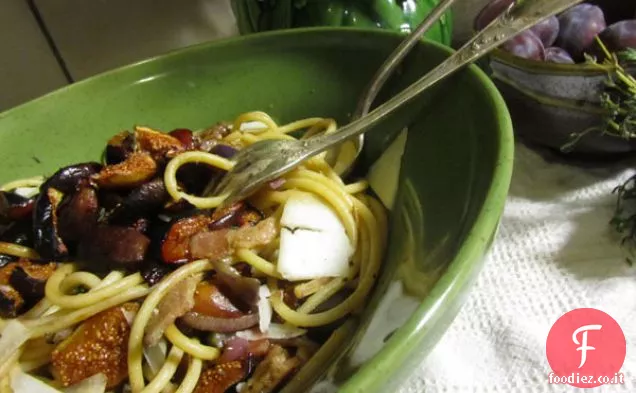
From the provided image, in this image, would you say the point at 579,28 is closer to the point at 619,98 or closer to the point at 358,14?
the point at 619,98

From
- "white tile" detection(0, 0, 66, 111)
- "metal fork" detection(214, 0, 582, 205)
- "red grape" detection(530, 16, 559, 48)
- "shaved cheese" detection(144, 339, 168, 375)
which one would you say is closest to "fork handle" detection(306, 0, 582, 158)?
"metal fork" detection(214, 0, 582, 205)

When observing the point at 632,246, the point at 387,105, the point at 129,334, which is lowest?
the point at 632,246

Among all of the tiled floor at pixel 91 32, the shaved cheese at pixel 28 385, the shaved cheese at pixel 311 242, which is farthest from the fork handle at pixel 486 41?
the tiled floor at pixel 91 32

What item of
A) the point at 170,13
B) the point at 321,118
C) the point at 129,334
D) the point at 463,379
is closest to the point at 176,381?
the point at 129,334

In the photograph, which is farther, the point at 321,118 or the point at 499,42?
the point at 321,118

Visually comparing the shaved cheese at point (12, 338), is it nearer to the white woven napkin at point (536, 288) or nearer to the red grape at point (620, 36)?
the white woven napkin at point (536, 288)

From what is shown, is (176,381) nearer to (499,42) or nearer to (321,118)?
(321,118)

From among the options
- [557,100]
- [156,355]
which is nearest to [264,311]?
[156,355]
